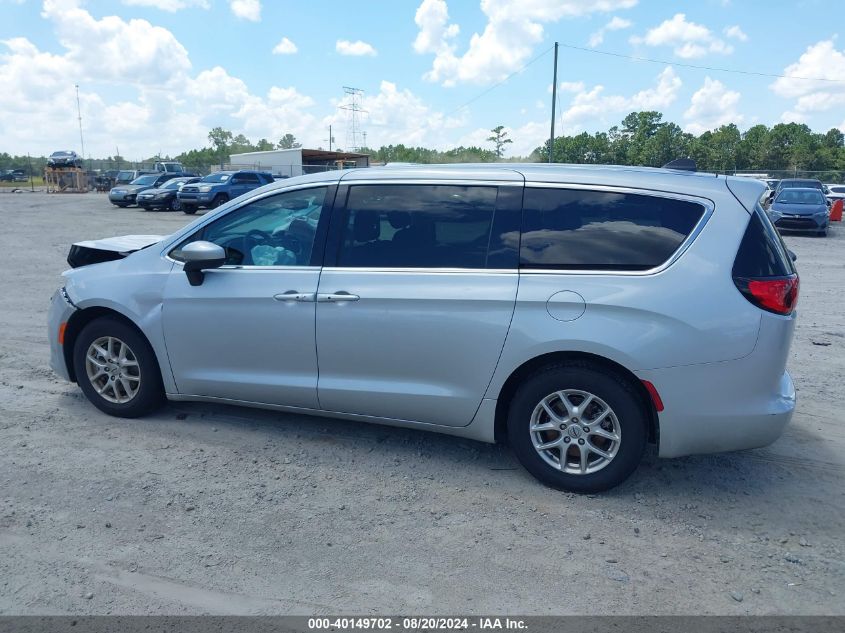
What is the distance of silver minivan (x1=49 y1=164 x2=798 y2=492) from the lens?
3.57 meters

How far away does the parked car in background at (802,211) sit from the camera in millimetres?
20156

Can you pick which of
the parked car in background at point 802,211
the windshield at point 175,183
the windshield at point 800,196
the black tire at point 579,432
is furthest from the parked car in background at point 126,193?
the black tire at point 579,432

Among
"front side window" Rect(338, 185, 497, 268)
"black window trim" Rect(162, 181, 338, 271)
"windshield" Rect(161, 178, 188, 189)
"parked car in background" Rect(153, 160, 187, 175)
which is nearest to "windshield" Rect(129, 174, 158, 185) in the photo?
"windshield" Rect(161, 178, 188, 189)

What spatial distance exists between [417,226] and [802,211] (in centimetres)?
2000

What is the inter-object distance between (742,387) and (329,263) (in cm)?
252

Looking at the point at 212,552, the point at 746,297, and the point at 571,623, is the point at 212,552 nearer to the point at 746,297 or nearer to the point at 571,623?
the point at 571,623

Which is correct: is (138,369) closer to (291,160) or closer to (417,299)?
(417,299)

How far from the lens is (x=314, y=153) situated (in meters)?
50.4

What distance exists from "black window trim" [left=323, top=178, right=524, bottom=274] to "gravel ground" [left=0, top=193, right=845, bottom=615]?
48.6 inches

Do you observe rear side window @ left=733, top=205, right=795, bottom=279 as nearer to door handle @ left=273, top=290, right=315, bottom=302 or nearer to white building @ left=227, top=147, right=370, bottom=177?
door handle @ left=273, top=290, right=315, bottom=302

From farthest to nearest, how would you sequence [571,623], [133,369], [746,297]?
[133,369] → [746,297] → [571,623]

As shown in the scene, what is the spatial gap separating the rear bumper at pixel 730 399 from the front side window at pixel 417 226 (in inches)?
49.9

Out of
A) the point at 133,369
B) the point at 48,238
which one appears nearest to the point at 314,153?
the point at 48,238

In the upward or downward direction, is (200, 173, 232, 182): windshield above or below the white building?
below
